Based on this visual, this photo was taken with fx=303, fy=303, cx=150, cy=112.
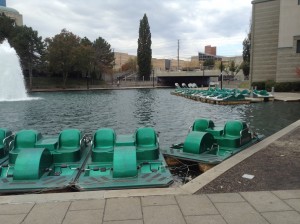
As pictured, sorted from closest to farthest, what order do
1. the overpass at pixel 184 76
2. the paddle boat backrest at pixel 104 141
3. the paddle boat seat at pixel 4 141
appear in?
the paddle boat backrest at pixel 104 141
the paddle boat seat at pixel 4 141
the overpass at pixel 184 76

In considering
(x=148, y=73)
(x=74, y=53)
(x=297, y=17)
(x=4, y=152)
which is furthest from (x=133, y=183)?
(x=148, y=73)

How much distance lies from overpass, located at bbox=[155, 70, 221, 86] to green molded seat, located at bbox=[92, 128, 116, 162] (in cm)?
7998

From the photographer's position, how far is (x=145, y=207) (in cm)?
498

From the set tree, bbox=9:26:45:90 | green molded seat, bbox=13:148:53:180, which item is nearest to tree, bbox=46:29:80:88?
tree, bbox=9:26:45:90

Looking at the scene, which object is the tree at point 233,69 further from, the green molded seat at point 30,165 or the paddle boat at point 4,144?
the green molded seat at point 30,165

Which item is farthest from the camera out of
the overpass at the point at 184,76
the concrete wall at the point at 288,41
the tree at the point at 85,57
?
the overpass at the point at 184,76

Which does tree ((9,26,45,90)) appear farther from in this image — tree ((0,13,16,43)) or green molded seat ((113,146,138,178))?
green molded seat ((113,146,138,178))

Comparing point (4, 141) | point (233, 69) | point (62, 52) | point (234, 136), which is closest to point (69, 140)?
point (4, 141)

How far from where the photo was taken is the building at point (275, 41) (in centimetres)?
4291

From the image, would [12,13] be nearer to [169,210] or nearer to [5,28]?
[5,28]

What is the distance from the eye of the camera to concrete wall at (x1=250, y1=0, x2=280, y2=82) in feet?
162

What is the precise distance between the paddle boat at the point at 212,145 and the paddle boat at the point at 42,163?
2.79 m

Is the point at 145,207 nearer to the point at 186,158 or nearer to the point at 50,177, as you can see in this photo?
the point at 50,177

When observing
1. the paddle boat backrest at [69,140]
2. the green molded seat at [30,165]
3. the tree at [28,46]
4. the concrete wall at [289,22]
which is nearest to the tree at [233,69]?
the concrete wall at [289,22]
